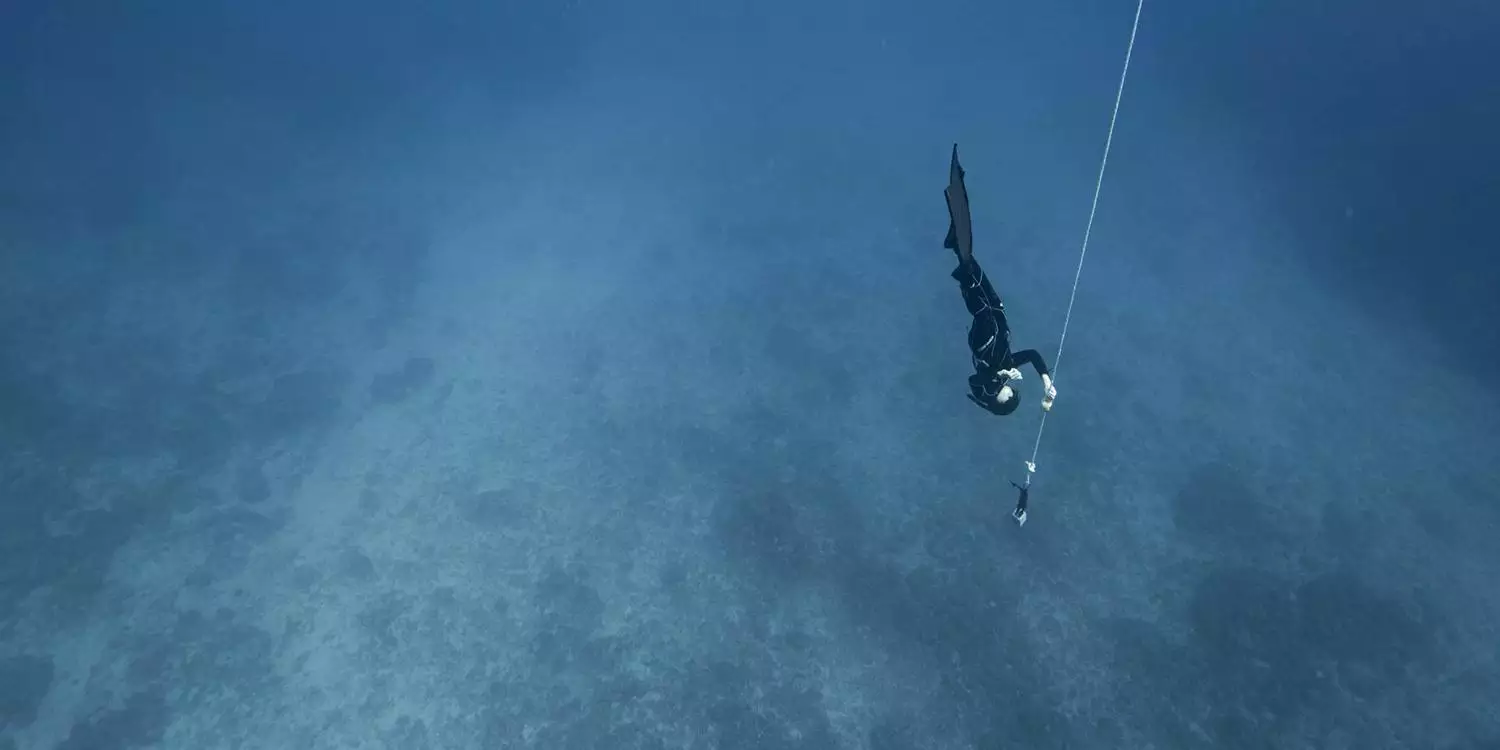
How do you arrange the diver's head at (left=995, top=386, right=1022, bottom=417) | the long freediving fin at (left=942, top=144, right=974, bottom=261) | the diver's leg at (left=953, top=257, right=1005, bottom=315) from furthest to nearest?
the diver's head at (left=995, top=386, right=1022, bottom=417) < the diver's leg at (left=953, top=257, right=1005, bottom=315) < the long freediving fin at (left=942, top=144, right=974, bottom=261)

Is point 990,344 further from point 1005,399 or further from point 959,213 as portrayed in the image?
point 959,213

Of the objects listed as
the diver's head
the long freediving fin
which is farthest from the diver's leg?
the diver's head

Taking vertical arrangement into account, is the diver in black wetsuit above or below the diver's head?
above

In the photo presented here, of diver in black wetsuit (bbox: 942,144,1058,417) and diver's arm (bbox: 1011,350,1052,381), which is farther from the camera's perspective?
diver's arm (bbox: 1011,350,1052,381)

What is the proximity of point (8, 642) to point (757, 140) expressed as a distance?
11.3 metres

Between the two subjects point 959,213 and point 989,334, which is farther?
point 989,334

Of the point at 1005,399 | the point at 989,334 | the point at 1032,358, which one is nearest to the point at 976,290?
the point at 989,334

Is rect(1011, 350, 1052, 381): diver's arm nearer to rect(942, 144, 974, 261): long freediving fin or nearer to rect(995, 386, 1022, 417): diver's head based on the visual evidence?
rect(995, 386, 1022, 417): diver's head

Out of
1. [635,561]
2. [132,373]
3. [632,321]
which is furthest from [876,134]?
[132,373]

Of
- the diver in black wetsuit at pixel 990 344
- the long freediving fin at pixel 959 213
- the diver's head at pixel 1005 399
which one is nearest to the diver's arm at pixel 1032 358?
the diver in black wetsuit at pixel 990 344

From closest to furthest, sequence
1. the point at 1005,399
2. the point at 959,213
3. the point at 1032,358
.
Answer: the point at 959,213 → the point at 1032,358 → the point at 1005,399

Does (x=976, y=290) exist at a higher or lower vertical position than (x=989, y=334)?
higher

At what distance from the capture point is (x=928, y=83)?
14953 millimetres

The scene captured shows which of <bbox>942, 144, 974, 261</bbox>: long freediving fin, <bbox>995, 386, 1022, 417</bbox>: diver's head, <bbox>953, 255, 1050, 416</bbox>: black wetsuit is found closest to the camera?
<bbox>942, 144, 974, 261</bbox>: long freediving fin
